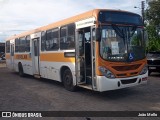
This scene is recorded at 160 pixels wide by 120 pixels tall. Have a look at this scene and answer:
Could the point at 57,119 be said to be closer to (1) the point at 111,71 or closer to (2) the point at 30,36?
(1) the point at 111,71

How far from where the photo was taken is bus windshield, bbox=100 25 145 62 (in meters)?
9.46

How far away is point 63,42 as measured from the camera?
12.0 metres

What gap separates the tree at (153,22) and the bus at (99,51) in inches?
643

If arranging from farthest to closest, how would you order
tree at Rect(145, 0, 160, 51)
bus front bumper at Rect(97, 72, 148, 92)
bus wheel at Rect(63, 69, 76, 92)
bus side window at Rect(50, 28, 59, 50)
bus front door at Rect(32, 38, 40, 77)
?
tree at Rect(145, 0, 160, 51), bus front door at Rect(32, 38, 40, 77), bus side window at Rect(50, 28, 59, 50), bus wheel at Rect(63, 69, 76, 92), bus front bumper at Rect(97, 72, 148, 92)

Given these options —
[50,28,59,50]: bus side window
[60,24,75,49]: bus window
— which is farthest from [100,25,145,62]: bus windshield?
[50,28,59,50]: bus side window

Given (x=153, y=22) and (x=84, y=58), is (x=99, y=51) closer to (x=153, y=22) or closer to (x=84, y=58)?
(x=84, y=58)

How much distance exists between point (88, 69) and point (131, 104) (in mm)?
2266

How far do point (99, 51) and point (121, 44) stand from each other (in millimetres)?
928

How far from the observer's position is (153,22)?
89.7 ft

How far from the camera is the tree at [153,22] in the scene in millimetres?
26750

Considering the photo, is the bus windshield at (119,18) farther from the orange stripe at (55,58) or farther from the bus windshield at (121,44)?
the orange stripe at (55,58)

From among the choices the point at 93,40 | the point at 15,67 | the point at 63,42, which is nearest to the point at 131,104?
the point at 93,40

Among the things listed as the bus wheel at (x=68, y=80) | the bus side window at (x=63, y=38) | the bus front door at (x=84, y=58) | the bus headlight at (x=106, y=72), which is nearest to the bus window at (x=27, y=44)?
the bus side window at (x=63, y=38)

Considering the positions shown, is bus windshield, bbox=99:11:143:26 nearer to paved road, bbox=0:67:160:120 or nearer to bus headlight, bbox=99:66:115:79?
bus headlight, bbox=99:66:115:79
